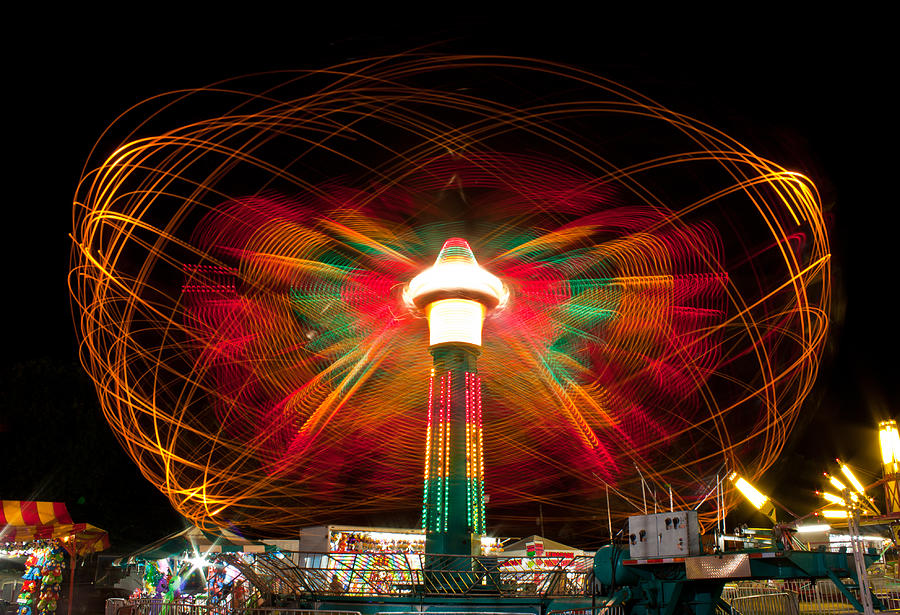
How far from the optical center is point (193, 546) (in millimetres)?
29672

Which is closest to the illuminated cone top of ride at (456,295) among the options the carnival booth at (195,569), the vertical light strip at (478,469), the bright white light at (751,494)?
the vertical light strip at (478,469)

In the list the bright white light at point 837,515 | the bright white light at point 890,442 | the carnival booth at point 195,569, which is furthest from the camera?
the bright white light at point 890,442

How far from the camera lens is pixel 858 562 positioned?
11016 mm

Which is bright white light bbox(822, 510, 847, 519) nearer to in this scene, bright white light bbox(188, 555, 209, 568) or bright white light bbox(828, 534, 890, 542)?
bright white light bbox(828, 534, 890, 542)

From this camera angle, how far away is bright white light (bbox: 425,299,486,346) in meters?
21.9

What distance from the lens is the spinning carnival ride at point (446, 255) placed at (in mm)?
21016

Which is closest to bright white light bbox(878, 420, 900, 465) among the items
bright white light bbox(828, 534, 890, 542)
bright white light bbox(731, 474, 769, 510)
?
bright white light bbox(828, 534, 890, 542)

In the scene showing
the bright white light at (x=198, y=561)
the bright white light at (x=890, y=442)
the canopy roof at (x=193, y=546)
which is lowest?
the bright white light at (x=198, y=561)

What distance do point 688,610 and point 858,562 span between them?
11.9ft

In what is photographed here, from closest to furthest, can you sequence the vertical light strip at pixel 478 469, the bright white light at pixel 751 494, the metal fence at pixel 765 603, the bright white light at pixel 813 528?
the metal fence at pixel 765 603 → the vertical light strip at pixel 478 469 → the bright white light at pixel 751 494 → the bright white light at pixel 813 528

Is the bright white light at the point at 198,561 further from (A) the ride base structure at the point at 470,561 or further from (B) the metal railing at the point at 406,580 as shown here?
(B) the metal railing at the point at 406,580

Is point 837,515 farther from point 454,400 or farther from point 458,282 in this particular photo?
point 458,282

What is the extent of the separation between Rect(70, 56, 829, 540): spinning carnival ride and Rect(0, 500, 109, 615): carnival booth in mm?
3026

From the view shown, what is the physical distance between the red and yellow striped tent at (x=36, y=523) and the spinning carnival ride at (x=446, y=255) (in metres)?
2.88
